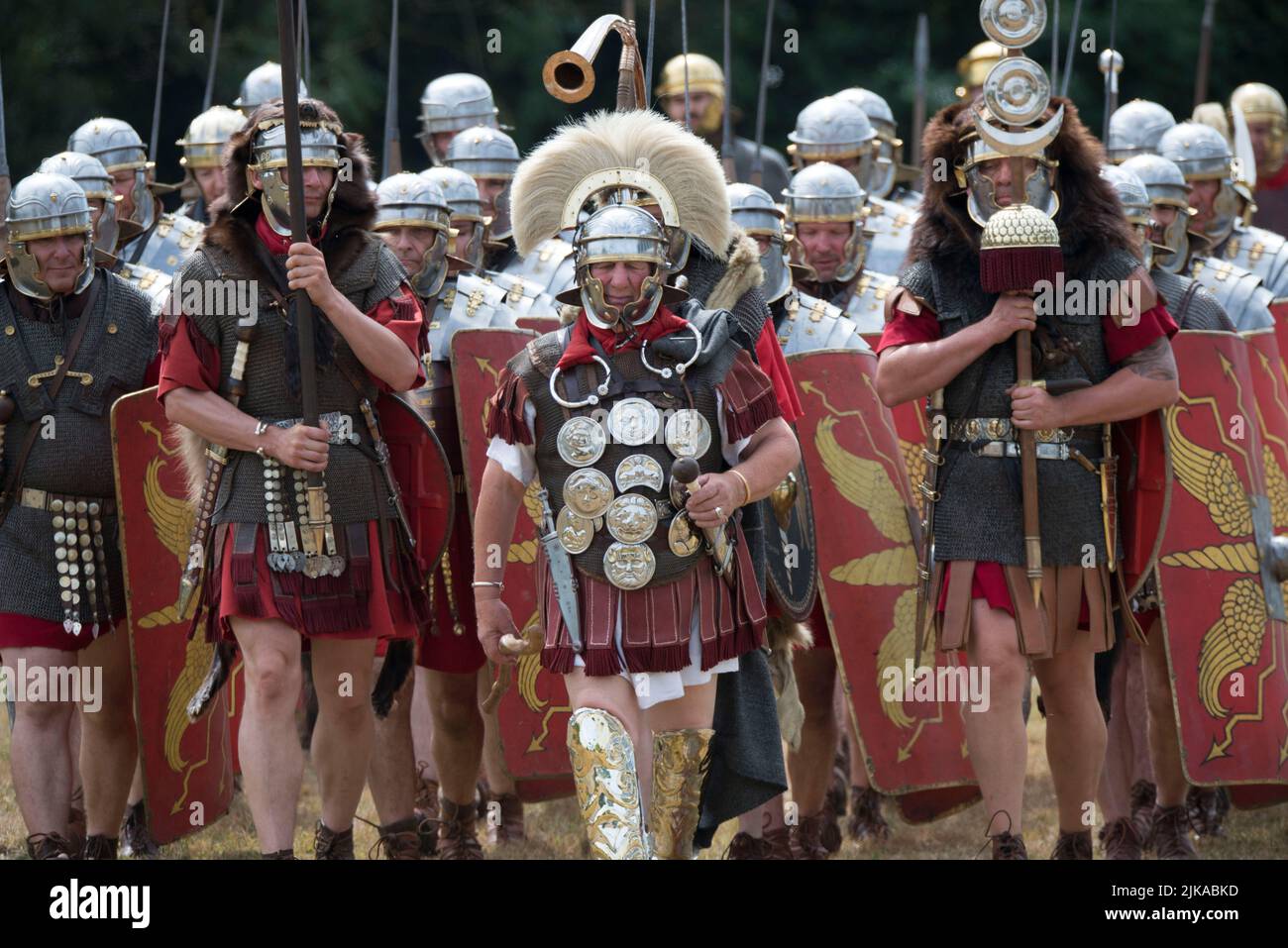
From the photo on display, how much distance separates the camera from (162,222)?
8.85m

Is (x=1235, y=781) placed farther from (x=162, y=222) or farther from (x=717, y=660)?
(x=162, y=222)

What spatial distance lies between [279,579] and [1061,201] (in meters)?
2.06

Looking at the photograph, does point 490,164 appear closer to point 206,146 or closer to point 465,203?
point 206,146

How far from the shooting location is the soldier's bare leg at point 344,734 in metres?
6.14

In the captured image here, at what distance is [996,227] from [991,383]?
39cm

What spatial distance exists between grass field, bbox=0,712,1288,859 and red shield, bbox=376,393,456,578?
41.7 inches

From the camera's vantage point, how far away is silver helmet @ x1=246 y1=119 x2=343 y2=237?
5.97 metres

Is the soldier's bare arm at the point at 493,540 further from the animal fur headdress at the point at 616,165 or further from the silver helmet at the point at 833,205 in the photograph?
the silver helmet at the point at 833,205

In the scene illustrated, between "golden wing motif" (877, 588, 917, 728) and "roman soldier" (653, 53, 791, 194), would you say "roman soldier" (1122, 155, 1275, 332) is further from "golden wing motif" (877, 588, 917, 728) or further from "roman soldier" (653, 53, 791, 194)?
"roman soldier" (653, 53, 791, 194)

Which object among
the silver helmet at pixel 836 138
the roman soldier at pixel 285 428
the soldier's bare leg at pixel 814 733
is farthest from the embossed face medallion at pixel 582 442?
the silver helmet at pixel 836 138

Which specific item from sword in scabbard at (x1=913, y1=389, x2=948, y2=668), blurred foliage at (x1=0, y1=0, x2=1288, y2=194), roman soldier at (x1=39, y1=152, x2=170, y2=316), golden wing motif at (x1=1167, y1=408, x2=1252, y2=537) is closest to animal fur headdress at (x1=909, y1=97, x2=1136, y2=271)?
sword in scabbard at (x1=913, y1=389, x2=948, y2=668)
